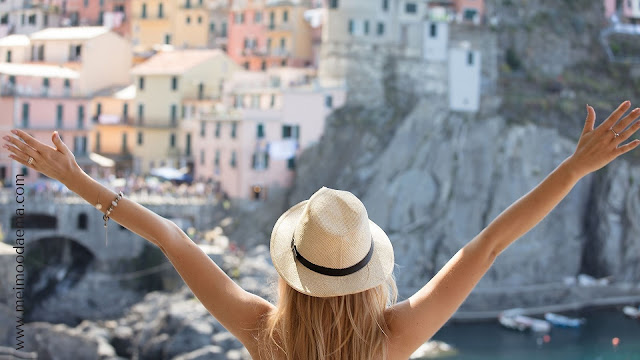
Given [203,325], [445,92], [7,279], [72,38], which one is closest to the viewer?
[7,279]

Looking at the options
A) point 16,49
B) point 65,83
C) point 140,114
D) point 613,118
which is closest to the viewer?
point 613,118

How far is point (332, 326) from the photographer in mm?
2916

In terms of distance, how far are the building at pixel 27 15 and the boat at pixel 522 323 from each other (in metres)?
17.8

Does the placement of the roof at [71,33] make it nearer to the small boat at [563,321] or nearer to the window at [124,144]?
the window at [124,144]

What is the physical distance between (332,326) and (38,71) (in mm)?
34280

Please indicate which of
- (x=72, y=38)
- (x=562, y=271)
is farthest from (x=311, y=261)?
(x=562, y=271)

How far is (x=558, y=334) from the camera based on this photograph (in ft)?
127

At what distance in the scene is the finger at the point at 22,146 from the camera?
2.91 metres

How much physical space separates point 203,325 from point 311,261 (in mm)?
29057

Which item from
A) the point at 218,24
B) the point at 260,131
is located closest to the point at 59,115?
the point at 260,131

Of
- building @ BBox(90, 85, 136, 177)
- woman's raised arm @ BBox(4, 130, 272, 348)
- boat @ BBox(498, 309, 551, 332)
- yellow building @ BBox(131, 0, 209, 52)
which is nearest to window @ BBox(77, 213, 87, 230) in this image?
building @ BBox(90, 85, 136, 177)

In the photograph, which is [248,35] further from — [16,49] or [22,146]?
[22,146]

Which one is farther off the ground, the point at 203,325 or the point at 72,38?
the point at 72,38

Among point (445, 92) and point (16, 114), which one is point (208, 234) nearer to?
point (16, 114)
